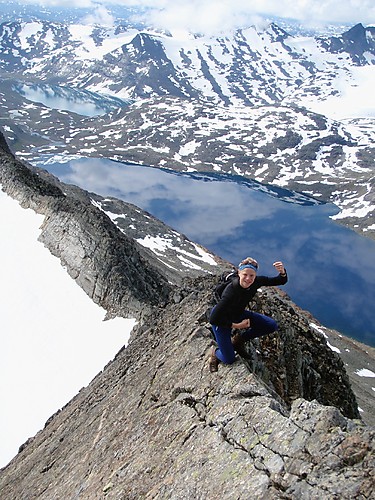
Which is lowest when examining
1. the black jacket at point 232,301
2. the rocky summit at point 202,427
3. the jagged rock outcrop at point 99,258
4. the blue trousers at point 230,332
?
the jagged rock outcrop at point 99,258

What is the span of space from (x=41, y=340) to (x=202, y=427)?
81.3 feet

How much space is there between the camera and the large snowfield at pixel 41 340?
95.2ft

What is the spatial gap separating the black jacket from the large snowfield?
1933 centimetres

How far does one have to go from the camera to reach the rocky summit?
9789mm

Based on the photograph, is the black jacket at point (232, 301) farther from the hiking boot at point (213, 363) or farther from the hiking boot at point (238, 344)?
the hiking boot at point (213, 363)

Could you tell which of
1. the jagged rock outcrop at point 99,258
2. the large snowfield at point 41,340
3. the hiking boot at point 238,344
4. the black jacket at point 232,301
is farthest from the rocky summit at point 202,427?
the jagged rock outcrop at point 99,258

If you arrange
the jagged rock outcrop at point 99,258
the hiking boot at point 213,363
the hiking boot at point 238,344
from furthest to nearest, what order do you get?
the jagged rock outcrop at point 99,258, the hiking boot at point 238,344, the hiking boot at point 213,363

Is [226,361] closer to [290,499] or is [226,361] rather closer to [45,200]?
[290,499]

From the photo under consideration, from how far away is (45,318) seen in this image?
119 ft

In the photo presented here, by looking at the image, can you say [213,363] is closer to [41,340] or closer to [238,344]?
[238,344]

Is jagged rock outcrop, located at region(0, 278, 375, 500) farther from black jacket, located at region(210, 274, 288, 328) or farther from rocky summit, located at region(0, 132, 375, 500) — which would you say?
black jacket, located at region(210, 274, 288, 328)

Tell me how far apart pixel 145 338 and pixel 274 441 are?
12511mm

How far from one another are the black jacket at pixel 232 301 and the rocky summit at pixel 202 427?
153 centimetres

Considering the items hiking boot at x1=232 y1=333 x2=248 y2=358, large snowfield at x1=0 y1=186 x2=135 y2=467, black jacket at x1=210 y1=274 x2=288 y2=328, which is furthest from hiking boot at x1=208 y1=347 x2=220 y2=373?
large snowfield at x1=0 y1=186 x2=135 y2=467
